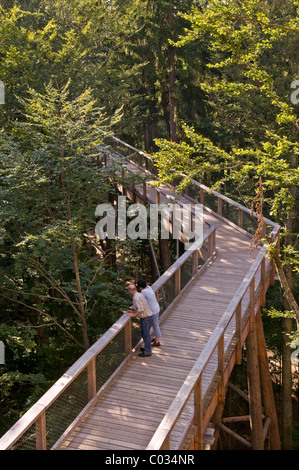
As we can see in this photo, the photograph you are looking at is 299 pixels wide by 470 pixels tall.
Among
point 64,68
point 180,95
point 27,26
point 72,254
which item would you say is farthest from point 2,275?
point 27,26

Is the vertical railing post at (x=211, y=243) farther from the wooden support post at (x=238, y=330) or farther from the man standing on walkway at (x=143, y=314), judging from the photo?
the man standing on walkway at (x=143, y=314)

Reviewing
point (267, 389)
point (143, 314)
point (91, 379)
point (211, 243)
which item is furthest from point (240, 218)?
point (91, 379)

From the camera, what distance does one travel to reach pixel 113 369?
8.00 meters

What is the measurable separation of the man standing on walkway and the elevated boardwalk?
5.9 inches

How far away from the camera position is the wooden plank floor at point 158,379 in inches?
258

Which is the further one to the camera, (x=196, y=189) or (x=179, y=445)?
(x=196, y=189)

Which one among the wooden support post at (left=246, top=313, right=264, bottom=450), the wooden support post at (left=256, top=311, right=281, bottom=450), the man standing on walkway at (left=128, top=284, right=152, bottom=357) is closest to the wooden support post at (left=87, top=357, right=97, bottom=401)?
the man standing on walkway at (left=128, top=284, right=152, bottom=357)

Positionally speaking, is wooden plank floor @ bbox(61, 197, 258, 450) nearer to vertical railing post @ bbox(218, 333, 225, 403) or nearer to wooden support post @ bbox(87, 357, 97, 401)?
wooden support post @ bbox(87, 357, 97, 401)

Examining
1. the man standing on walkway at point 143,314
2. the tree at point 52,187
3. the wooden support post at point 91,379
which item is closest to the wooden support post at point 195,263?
the tree at point 52,187

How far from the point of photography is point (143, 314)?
828 cm

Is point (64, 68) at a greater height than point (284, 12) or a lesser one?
lesser
